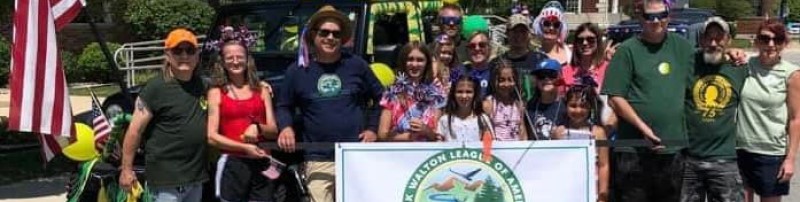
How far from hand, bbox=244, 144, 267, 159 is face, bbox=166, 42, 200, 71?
49 centimetres

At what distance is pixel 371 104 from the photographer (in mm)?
4801

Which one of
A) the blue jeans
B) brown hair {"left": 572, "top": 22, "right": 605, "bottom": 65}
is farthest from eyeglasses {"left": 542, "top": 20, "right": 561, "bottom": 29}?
the blue jeans

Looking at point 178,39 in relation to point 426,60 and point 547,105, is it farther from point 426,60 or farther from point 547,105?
point 547,105

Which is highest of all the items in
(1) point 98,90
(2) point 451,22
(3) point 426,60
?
(2) point 451,22

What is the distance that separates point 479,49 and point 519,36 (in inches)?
19.5

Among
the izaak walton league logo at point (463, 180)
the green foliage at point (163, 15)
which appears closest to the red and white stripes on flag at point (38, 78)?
the izaak walton league logo at point (463, 180)

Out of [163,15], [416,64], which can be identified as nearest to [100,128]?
[416,64]

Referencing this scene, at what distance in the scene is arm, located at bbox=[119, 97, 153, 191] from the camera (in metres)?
4.52

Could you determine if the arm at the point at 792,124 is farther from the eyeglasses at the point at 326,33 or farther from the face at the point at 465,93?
the eyeglasses at the point at 326,33

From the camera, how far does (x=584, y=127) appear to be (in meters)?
4.74

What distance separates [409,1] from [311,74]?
3.10 meters

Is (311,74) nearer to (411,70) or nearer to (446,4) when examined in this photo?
(411,70)

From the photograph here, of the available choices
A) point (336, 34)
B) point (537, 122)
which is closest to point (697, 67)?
point (537, 122)

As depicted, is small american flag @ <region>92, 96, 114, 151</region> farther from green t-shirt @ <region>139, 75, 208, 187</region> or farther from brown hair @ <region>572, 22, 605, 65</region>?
brown hair @ <region>572, 22, 605, 65</region>
